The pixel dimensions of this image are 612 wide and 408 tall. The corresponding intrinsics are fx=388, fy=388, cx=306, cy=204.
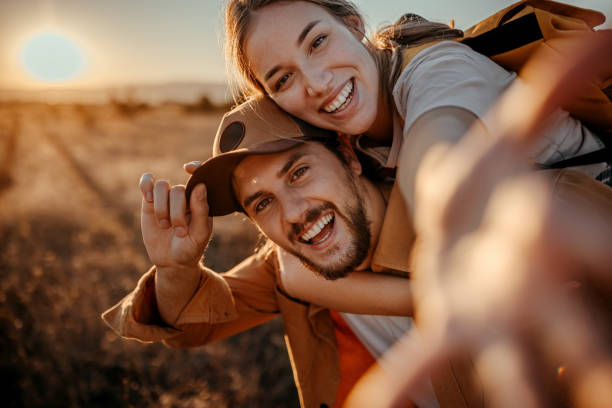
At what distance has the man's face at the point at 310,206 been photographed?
2072mm

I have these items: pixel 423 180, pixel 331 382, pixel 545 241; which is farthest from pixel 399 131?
pixel 331 382

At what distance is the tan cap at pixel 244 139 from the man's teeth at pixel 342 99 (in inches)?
8.3

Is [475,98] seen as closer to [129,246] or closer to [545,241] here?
[545,241]

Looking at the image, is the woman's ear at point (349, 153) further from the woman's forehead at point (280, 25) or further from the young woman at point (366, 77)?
the woman's forehead at point (280, 25)

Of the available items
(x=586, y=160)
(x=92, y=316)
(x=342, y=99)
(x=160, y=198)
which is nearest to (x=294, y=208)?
(x=342, y=99)

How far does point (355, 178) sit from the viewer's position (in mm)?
2242

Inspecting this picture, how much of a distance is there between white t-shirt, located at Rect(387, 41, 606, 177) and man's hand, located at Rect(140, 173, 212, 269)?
1.18 m

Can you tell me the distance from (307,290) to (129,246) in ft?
14.8

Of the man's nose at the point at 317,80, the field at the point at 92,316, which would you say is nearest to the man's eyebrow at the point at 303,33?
the man's nose at the point at 317,80

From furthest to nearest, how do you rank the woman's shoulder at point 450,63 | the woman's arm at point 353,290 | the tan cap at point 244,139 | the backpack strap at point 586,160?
the tan cap at point 244,139, the woman's arm at point 353,290, the woman's shoulder at point 450,63, the backpack strap at point 586,160

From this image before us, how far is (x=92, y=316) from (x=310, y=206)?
3.35 m

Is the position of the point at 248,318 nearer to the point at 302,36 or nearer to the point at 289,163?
the point at 289,163

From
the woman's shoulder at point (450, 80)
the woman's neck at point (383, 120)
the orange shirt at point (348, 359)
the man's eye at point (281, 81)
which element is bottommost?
the orange shirt at point (348, 359)

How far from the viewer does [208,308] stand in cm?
232
